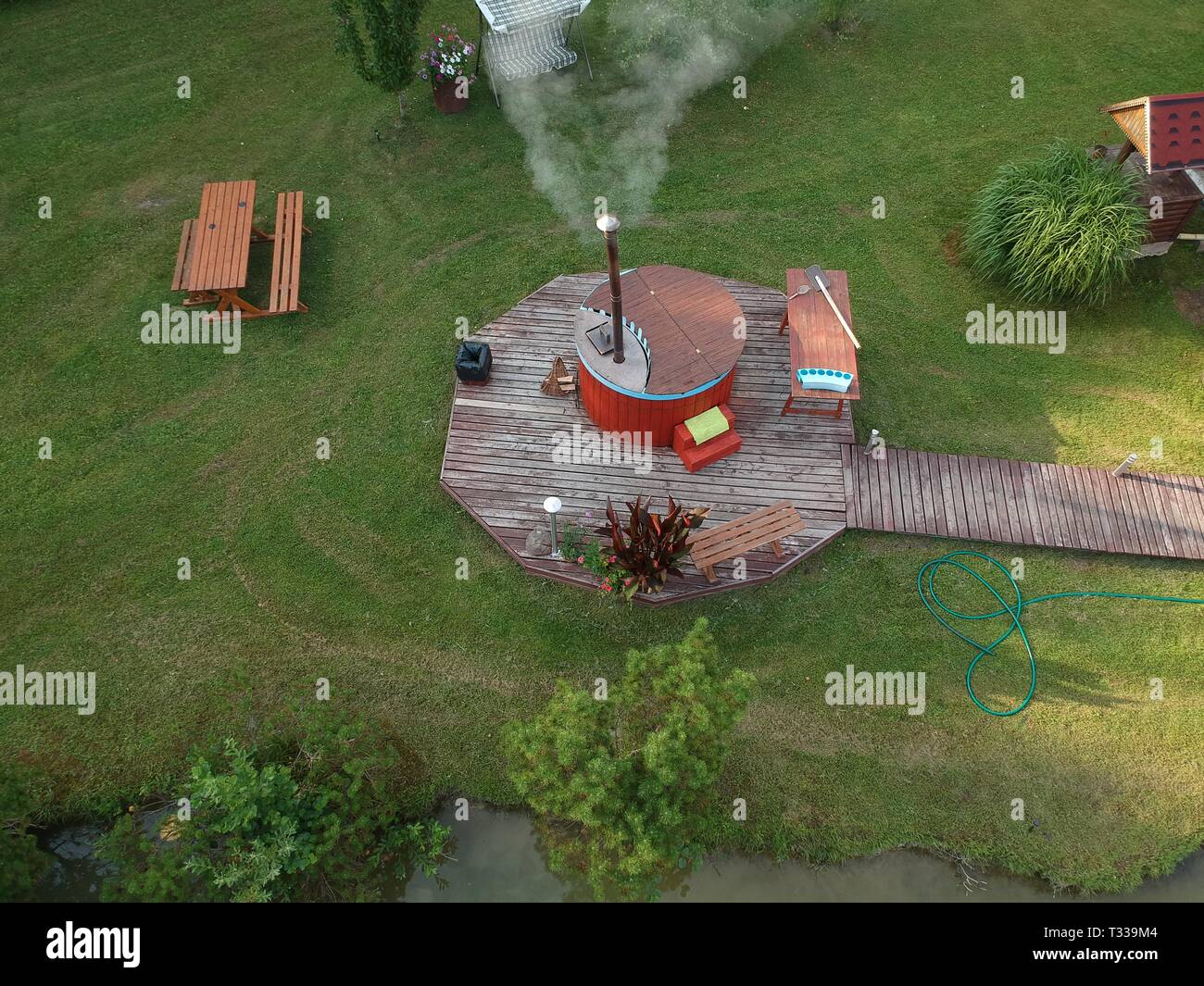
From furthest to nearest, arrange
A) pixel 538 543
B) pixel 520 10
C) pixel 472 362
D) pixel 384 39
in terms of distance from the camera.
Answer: pixel 520 10 → pixel 384 39 → pixel 472 362 → pixel 538 543

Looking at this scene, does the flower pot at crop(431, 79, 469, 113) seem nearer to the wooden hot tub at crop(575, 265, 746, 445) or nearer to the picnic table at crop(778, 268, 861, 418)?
the wooden hot tub at crop(575, 265, 746, 445)

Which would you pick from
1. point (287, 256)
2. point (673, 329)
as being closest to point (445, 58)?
point (287, 256)

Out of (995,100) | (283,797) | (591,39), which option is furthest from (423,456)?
(995,100)

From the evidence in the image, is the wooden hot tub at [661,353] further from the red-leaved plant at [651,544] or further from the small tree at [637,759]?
the small tree at [637,759]

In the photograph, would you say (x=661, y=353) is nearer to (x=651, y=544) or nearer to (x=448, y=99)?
(x=651, y=544)

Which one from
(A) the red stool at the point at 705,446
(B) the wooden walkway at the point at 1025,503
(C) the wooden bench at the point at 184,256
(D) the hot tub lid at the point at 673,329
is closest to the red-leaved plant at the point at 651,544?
(A) the red stool at the point at 705,446

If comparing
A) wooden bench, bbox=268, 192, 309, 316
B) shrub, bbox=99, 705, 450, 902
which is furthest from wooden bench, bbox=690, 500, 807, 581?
wooden bench, bbox=268, 192, 309, 316

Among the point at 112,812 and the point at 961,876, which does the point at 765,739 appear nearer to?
the point at 961,876
